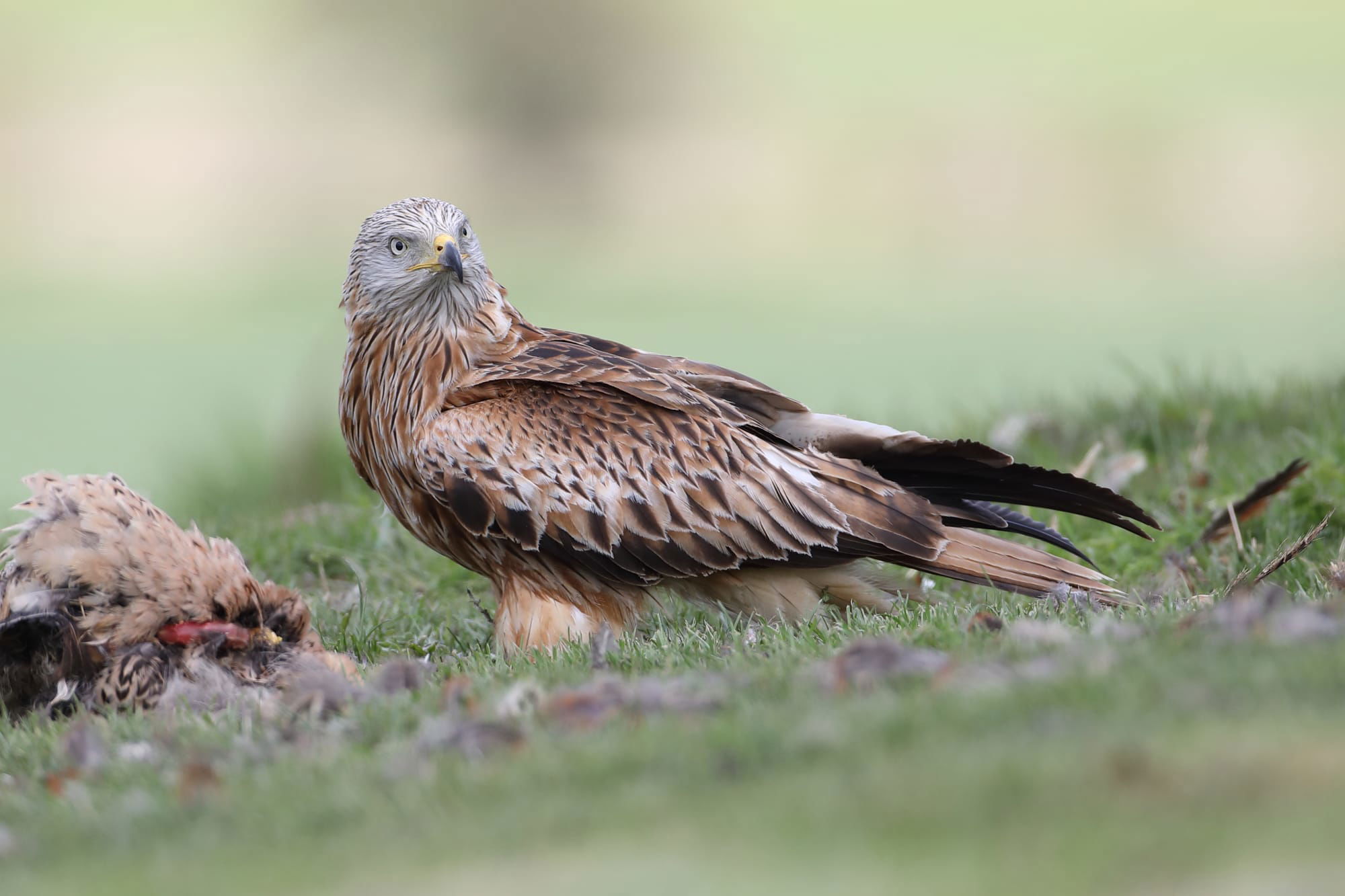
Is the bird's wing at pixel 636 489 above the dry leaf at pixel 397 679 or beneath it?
above

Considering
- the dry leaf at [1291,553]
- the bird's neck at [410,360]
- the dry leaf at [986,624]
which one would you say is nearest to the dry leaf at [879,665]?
the dry leaf at [986,624]

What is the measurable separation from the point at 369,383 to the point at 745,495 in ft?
5.31

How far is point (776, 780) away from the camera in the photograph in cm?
293

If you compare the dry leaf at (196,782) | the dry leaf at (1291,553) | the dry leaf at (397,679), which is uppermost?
the dry leaf at (1291,553)

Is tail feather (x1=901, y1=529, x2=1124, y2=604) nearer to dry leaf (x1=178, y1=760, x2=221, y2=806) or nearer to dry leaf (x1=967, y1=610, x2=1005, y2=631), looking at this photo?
dry leaf (x1=967, y1=610, x2=1005, y2=631)

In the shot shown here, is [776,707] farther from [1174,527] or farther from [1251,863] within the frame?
[1174,527]

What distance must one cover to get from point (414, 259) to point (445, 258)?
0.76 feet

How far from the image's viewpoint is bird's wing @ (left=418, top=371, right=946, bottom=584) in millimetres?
5527

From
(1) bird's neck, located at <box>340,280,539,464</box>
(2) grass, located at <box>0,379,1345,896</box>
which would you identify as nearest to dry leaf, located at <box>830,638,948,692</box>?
(2) grass, located at <box>0,379,1345,896</box>

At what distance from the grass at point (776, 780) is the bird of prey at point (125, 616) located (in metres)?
0.45

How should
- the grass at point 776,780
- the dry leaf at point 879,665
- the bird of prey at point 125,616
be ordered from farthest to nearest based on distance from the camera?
the bird of prey at point 125,616 → the dry leaf at point 879,665 → the grass at point 776,780

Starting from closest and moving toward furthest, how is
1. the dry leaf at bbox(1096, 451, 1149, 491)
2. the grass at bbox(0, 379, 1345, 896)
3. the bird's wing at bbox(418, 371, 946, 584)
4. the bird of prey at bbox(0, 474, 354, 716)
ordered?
the grass at bbox(0, 379, 1345, 896)
the bird of prey at bbox(0, 474, 354, 716)
the bird's wing at bbox(418, 371, 946, 584)
the dry leaf at bbox(1096, 451, 1149, 491)

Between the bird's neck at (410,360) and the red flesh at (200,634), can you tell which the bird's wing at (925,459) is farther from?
the red flesh at (200,634)

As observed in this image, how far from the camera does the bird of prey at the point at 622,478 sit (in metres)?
5.56
